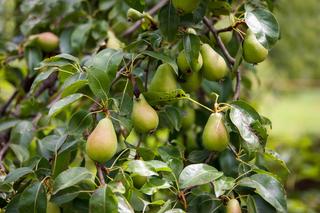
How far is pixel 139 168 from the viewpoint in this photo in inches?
24.4

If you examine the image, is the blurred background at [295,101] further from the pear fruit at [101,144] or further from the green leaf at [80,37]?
the pear fruit at [101,144]

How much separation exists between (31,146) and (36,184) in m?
0.38

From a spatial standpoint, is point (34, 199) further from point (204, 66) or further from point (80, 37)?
point (80, 37)

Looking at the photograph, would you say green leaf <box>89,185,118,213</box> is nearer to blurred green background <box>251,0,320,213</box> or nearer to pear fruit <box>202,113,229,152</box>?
pear fruit <box>202,113,229,152</box>

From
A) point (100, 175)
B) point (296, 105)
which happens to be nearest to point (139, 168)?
point (100, 175)

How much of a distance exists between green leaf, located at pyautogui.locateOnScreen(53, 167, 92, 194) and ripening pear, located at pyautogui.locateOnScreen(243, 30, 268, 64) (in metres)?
0.28

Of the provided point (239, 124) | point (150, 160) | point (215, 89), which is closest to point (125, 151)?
point (150, 160)

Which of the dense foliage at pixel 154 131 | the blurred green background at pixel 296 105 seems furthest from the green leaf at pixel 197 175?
the blurred green background at pixel 296 105

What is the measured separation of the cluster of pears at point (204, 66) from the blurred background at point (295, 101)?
0.68m

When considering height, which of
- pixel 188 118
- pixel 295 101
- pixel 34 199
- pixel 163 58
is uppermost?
pixel 163 58

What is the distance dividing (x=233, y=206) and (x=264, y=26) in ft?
0.81

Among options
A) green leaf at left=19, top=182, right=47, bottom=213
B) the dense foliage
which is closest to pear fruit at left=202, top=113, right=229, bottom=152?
the dense foliage

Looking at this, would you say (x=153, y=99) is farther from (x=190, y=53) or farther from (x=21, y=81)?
(x=21, y=81)

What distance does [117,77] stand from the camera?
0.76 meters
